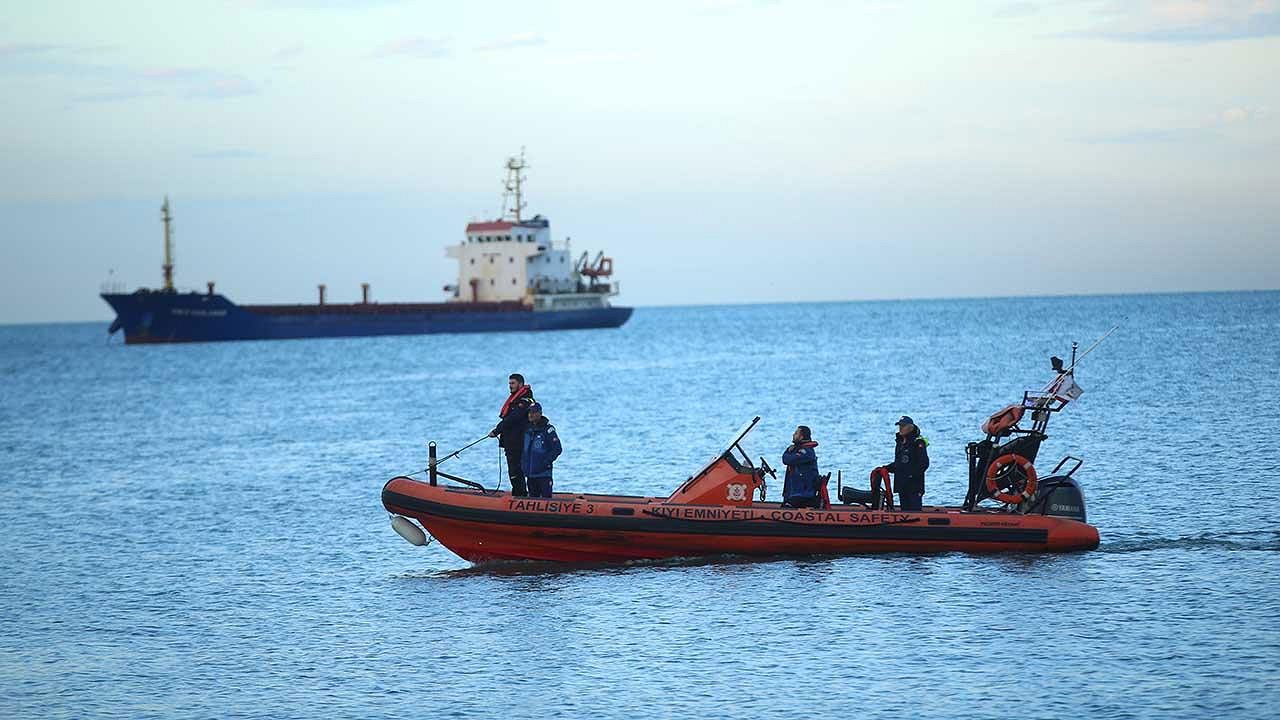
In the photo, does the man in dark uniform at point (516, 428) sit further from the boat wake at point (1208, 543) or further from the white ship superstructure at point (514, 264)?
the white ship superstructure at point (514, 264)

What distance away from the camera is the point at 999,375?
6031 cm

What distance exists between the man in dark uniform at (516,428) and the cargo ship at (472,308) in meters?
81.4

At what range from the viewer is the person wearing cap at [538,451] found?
58.1ft

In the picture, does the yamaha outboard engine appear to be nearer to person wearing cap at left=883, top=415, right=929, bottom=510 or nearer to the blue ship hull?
person wearing cap at left=883, top=415, right=929, bottom=510

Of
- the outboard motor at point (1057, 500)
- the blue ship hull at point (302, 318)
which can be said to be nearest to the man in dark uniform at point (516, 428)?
the outboard motor at point (1057, 500)

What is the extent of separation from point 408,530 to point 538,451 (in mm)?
1964

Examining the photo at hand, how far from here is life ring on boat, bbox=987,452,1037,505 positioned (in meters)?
17.4

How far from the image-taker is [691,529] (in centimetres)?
1756

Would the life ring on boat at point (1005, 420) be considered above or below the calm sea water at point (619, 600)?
above

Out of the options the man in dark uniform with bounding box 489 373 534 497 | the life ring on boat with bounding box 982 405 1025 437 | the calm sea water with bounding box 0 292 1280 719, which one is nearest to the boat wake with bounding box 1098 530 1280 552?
the calm sea water with bounding box 0 292 1280 719

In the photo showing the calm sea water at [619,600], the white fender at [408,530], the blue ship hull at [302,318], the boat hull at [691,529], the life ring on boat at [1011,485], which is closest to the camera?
the calm sea water at [619,600]

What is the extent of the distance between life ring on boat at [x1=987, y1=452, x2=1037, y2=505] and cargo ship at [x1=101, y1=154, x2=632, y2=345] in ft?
275

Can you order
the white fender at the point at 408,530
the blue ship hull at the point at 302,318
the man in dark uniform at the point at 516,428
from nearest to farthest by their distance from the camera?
1. the man in dark uniform at the point at 516,428
2. the white fender at the point at 408,530
3. the blue ship hull at the point at 302,318

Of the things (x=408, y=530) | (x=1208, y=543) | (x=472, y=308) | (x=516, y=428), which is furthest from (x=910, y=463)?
(x=472, y=308)
